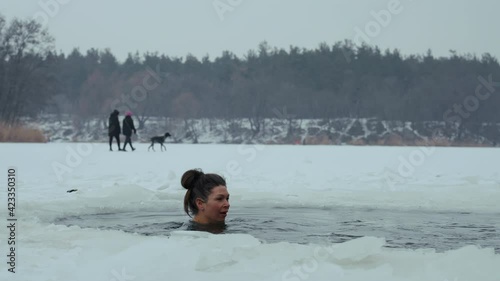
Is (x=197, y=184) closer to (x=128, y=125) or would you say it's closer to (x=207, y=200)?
(x=207, y=200)

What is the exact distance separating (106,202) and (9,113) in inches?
2195

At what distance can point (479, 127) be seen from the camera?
3209 inches

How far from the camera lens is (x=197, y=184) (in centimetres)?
687

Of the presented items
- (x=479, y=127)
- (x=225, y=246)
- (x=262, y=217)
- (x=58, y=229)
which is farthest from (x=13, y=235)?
(x=479, y=127)

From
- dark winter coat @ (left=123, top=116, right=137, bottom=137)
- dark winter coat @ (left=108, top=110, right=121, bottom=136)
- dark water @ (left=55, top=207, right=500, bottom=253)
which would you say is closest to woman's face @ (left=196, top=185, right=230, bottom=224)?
dark water @ (left=55, top=207, right=500, bottom=253)

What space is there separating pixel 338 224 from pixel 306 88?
87.6 meters

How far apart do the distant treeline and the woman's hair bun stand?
230ft

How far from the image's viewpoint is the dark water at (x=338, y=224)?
6.15m

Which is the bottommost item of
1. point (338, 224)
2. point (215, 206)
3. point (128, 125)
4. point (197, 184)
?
point (338, 224)

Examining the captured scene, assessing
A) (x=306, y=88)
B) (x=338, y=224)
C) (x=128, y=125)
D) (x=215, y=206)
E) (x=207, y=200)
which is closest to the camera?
(x=215, y=206)

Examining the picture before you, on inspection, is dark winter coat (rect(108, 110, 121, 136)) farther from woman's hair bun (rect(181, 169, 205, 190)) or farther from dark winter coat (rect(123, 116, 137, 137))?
woman's hair bun (rect(181, 169, 205, 190))

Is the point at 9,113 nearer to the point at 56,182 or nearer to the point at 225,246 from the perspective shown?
the point at 56,182

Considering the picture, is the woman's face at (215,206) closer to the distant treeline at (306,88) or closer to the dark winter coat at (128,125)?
the dark winter coat at (128,125)

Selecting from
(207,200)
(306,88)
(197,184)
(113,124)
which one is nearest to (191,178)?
(197,184)
